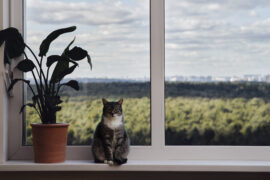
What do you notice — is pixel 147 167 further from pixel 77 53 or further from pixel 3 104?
pixel 3 104

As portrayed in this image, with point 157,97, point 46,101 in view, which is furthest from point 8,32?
point 157,97

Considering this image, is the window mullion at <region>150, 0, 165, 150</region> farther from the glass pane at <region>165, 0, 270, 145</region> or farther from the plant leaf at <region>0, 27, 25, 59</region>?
the plant leaf at <region>0, 27, 25, 59</region>

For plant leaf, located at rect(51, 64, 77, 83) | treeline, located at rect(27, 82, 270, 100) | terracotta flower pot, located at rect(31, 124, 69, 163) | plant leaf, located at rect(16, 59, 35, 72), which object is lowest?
terracotta flower pot, located at rect(31, 124, 69, 163)

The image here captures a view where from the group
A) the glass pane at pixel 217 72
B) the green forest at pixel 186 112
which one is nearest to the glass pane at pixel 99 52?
the green forest at pixel 186 112

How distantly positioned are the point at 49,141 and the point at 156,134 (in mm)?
593

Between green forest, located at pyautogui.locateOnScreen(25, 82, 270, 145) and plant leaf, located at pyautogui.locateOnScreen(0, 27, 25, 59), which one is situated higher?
plant leaf, located at pyautogui.locateOnScreen(0, 27, 25, 59)

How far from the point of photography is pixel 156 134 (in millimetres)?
2084

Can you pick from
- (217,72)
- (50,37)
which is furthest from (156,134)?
(50,37)

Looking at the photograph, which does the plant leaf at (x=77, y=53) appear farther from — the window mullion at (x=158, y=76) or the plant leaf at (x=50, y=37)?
the window mullion at (x=158, y=76)

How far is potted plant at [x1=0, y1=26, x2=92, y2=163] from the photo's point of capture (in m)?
1.88

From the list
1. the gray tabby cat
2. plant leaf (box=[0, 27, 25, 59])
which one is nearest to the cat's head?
the gray tabby cat

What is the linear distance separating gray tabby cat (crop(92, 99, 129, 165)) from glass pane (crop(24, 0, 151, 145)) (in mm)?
181

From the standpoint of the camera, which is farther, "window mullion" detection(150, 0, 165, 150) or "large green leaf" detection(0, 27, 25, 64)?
"window mullion" detection(150, 0, 165, 150)

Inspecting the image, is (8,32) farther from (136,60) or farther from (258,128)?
(258,128)
